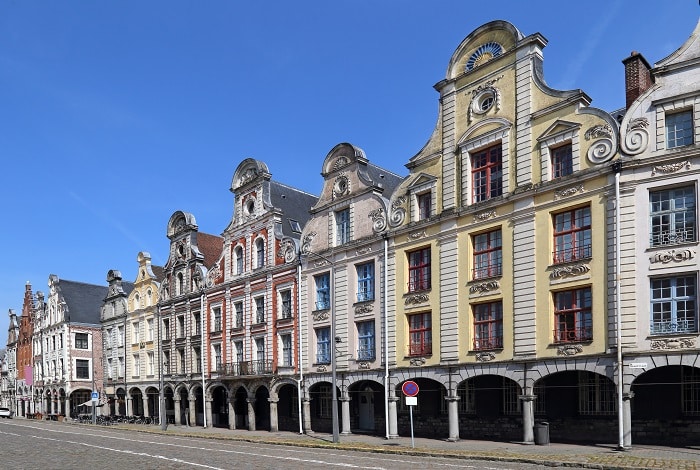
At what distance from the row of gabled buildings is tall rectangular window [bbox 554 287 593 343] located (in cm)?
7

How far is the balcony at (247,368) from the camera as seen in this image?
131 feet

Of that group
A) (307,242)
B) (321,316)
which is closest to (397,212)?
(307,242)

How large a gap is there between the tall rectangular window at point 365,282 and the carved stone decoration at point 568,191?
10.9 m

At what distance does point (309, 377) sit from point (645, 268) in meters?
19.3

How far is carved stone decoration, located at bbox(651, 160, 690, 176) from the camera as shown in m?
22.8

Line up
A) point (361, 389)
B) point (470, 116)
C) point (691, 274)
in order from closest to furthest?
1. point (691, 274)
2. point (470, 116)
3. point (361, 389)

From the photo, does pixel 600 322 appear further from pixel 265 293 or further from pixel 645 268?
pixel 265 293

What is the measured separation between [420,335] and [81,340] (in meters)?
53.2

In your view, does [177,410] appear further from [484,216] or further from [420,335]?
[484,216]

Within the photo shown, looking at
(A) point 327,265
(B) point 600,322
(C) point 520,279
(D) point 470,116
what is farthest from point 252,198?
(B) point 600,322

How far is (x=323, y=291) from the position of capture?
37062 millimetres

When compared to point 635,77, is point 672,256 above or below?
below

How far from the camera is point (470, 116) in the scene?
2986 centimetres

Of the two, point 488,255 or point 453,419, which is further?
point 488,255
